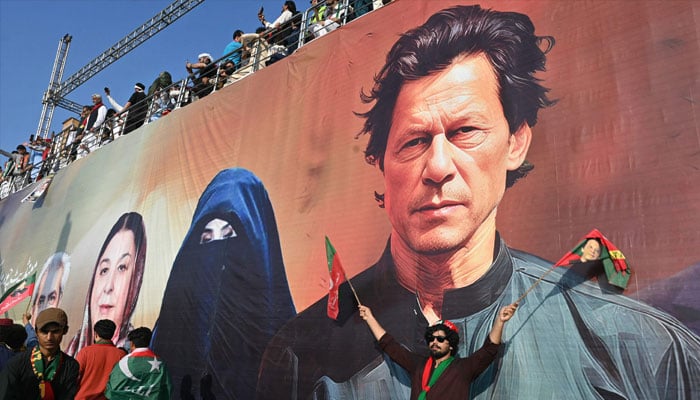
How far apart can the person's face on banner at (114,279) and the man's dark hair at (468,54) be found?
13.8 ft

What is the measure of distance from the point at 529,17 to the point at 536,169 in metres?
1.27

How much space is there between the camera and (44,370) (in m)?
2.97

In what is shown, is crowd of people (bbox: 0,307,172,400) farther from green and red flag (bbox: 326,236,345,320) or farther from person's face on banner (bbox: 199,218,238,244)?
person's face on banner (bbox: 199,218,238,244)

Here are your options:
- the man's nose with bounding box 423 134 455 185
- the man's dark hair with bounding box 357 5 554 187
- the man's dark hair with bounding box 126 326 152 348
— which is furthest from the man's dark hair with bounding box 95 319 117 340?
the man's nose with bounding box 423 134 455 185

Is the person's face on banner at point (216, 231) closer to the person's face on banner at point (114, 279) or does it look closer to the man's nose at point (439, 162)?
the person's face on banner at point (114, 279)

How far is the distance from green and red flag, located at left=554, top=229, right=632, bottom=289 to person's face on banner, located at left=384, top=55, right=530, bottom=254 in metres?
0.77

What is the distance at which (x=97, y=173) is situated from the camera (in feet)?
30.0

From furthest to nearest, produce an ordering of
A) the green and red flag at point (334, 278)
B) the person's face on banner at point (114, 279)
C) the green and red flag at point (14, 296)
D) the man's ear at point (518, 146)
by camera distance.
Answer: the person's face on banner at point (114, 279)
the green and red flag at point (14, 296)
the green and red flag at point (334, 278)
the man's ear at point (518, 146)

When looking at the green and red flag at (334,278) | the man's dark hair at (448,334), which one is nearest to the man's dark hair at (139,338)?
the green and red flag at (334,278)

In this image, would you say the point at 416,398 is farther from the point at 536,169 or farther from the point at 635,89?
the point at 635,89

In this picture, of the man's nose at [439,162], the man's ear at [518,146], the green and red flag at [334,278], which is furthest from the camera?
the green and red flag at [334,278]

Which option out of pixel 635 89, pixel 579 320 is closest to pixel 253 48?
pixel 635 89

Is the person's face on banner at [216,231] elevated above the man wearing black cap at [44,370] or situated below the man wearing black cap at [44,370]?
above

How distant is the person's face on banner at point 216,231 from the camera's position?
19.9 feet
